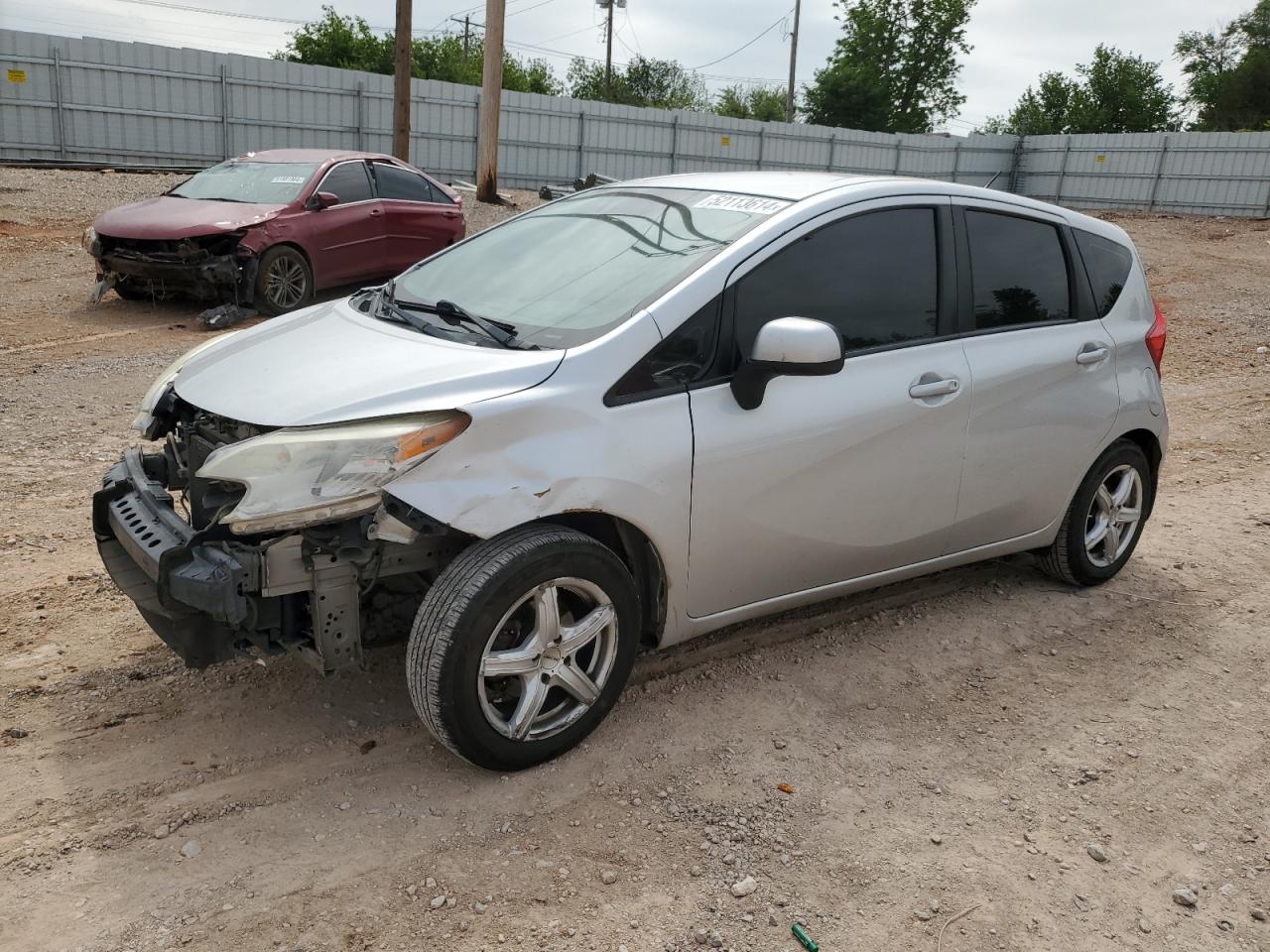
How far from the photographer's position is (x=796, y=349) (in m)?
3.31

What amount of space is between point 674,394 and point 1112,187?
3274 cm

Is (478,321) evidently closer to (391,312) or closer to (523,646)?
(391,312)

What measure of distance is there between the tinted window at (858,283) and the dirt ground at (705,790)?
1302mm

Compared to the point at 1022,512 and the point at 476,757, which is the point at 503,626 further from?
the point at 1022,512

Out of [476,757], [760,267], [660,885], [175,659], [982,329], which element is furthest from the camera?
[982,329]

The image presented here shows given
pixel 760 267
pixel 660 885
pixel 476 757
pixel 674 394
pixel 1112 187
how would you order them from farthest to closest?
pixel 1112 187
pixel 760 267
pixel 674 394
pixel 476 757
pixel 660 885

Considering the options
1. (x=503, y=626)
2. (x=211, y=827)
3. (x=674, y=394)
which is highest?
(x=674, y=394)

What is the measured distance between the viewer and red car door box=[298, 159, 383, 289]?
10914mm

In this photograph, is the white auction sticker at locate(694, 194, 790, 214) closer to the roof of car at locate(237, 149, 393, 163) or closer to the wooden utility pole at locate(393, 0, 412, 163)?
the roof of car at locate(237, 149, 393, 163)

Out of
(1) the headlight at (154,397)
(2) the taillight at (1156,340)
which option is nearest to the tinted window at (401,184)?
(1) the headlight at (154,397)

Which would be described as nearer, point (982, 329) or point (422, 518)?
point (422, 518)

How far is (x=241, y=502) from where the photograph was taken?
293cm

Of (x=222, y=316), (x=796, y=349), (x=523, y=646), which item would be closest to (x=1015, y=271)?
(x=796, y=349)

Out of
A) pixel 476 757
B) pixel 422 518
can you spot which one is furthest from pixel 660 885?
pixel 422 518
